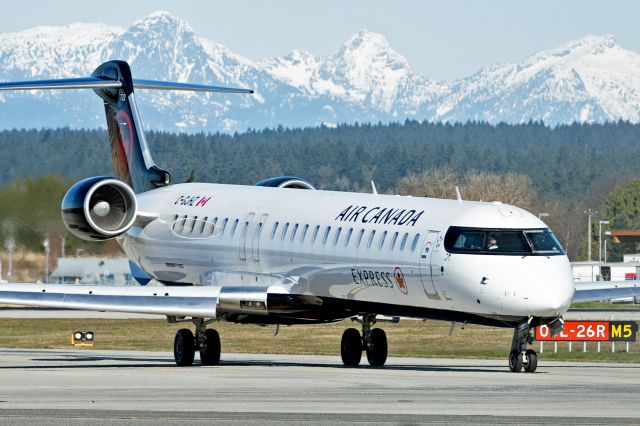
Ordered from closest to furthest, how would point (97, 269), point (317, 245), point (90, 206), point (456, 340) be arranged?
1. point (317, 245)
2. point (90, 206)
3. point (456, 340)
4. point (97, 269)

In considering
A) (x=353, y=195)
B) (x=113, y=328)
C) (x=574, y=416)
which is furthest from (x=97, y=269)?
(x=574, y=416)

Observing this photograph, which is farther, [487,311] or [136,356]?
[136,356]

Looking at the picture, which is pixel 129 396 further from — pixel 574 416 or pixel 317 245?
A: pixel 317 245

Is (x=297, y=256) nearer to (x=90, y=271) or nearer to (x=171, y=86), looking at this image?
(x=171, y=86)

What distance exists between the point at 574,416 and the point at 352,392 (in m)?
5.11

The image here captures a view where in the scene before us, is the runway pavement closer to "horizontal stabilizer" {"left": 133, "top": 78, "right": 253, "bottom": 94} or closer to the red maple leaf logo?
the red maple leaf logo

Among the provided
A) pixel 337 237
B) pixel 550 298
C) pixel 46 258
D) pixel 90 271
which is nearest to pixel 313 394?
pixel 550 298

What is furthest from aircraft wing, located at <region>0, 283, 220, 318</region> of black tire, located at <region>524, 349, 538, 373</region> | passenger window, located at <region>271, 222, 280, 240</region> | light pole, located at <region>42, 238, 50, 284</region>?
light pole, located at <region>42, 238, 50, 284</region>

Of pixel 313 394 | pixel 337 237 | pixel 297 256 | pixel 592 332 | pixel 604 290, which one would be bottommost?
pixel 313 394

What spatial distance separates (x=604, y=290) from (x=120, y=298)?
427 inches

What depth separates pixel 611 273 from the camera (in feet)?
408

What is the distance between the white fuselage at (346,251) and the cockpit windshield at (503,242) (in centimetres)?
15

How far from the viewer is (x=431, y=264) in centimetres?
3091

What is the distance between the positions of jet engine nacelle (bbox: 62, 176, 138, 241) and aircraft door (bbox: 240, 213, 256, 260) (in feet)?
10.3
